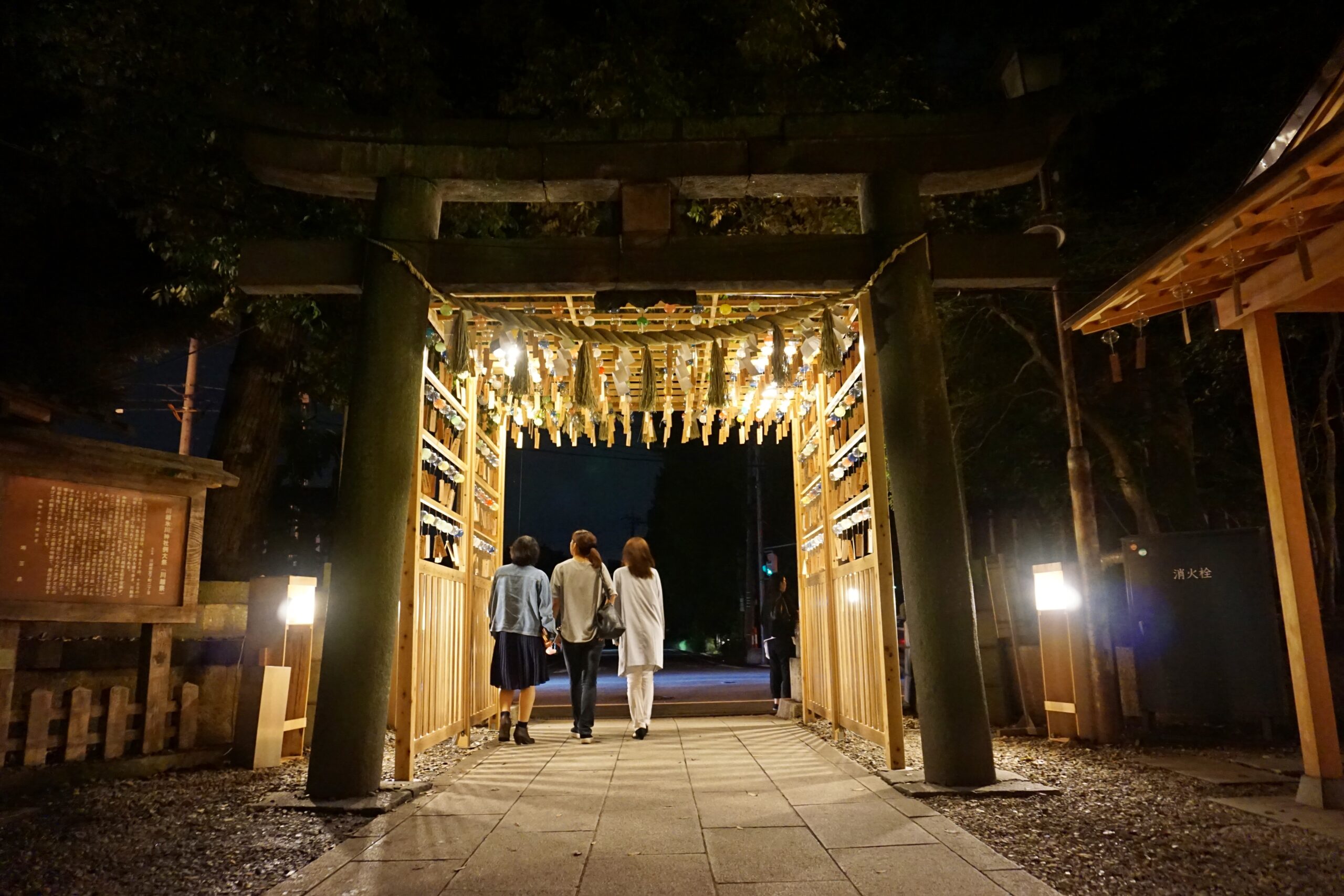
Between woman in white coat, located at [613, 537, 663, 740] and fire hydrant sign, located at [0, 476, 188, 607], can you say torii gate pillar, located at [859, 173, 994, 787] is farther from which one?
fire hydrant sign, located at [0, 476, 188, 607]

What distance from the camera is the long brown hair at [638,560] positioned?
8.36 m

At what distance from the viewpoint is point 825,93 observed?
8828 millimetres

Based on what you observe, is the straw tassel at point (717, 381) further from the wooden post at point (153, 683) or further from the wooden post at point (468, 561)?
the wooden post at point (153, 683)

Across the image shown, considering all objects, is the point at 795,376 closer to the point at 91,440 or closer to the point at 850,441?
the point at 850,441

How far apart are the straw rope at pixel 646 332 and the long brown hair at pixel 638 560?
8.42 ft

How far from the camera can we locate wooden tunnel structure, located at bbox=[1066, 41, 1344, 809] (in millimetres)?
4418

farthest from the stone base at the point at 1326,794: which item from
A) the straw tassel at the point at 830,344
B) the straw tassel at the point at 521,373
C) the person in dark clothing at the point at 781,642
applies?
the person in dark clothing at the point at 781,642

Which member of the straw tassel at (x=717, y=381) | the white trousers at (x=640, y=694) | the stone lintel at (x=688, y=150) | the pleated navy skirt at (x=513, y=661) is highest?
the stone lintel at (x=688, y=150)

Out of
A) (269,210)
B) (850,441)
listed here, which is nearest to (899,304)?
(850,441)

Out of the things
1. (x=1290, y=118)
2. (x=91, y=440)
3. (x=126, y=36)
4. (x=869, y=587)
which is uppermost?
(x=126, y=36)

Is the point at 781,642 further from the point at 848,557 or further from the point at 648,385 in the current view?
the point at 648,385

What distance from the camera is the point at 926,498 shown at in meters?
5.20

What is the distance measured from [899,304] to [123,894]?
510 centimetres

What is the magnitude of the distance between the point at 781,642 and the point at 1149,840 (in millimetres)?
6238
